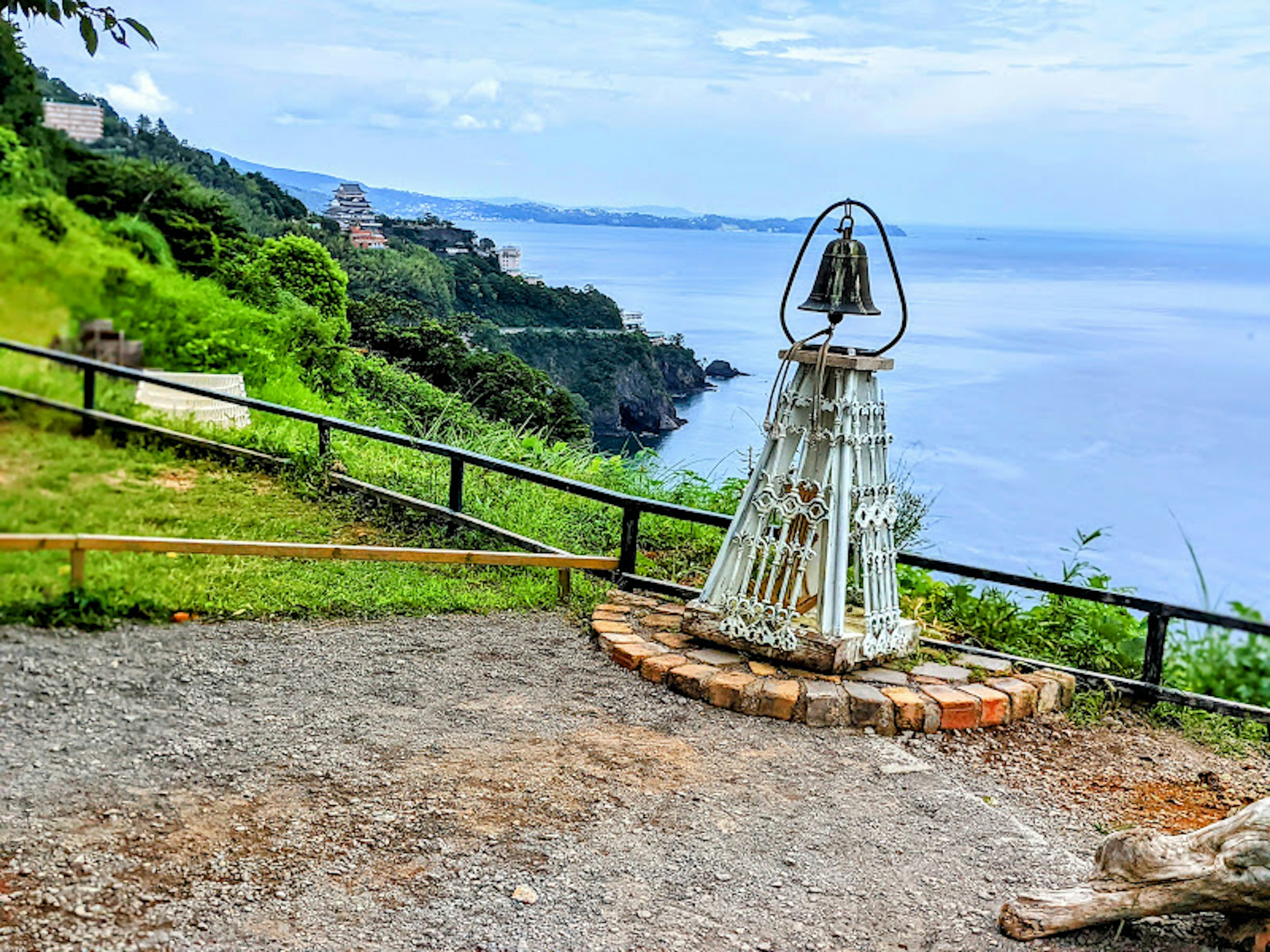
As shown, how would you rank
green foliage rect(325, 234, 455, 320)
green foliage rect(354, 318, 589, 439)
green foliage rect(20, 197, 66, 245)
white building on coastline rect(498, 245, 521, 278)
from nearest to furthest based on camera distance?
green foliage rect(20, 197, 66, 245), green foliage rect(325, 234, 455, 320), green foliage rect(354, 318, 589, 439), white building on coastline rect(498, 245, 521, 278)

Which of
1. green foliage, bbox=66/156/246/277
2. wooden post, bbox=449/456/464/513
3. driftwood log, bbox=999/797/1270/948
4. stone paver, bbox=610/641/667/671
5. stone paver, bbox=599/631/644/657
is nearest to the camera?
driftwood log, bbox=999/797/1270/948

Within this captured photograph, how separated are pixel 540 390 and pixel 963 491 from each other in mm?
3746

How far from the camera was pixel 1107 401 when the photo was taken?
5.37m

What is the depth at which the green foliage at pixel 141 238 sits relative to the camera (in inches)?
91.1

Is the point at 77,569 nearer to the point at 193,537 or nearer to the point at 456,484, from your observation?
the point at 193,537

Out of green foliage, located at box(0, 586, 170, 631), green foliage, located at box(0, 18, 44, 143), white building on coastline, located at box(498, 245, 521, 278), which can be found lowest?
green foliage, located at box(0, 586, 170, 631)

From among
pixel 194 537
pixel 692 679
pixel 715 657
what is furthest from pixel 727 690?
pixel 194 537

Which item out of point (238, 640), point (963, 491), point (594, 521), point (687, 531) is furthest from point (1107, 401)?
point (238, 640)

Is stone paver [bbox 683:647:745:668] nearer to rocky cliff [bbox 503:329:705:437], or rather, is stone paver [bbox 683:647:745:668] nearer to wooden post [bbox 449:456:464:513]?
wooden post [bbox 449:456:464:513]

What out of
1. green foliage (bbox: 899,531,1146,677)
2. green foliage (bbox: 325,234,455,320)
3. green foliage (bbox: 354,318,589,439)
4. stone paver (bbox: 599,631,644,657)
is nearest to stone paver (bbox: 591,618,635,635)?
stone paver (bbox: 599,631,644,657)

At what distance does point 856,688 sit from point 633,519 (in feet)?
3.86

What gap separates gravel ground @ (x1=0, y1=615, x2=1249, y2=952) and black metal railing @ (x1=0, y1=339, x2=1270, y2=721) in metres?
0.67

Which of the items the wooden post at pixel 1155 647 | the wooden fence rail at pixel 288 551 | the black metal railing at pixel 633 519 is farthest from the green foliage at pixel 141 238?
the wooden post at pixel 1155 647

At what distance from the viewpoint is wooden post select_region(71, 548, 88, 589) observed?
3312 mm
